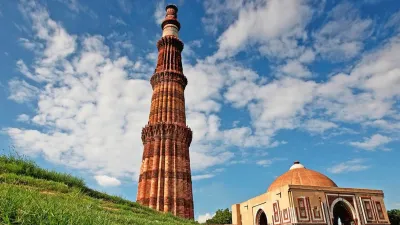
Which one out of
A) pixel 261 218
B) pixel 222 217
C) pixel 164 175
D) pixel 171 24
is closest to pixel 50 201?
pixel 164 175

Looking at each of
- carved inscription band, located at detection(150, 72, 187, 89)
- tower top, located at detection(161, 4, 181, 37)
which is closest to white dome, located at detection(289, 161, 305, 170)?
carved inscription band, located at detection(150, 72, 187, 89)

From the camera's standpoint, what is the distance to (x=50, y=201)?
18.7 feet

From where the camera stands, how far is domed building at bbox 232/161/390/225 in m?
19.8

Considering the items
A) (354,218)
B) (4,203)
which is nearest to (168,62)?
(354,218)

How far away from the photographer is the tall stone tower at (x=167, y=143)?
80.1 ft

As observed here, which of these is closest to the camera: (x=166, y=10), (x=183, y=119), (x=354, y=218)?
(x=354, y=218)

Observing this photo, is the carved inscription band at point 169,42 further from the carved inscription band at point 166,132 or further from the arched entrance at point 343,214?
the arched entrance at point 343,214

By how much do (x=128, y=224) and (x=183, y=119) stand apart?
68.4ft

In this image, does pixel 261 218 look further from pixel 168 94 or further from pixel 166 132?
pixel 168 94

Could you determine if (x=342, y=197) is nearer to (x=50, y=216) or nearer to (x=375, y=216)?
(x=375, y=216)

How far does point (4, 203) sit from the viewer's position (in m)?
4.28

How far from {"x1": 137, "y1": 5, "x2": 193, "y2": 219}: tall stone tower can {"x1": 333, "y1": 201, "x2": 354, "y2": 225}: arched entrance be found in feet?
39.9

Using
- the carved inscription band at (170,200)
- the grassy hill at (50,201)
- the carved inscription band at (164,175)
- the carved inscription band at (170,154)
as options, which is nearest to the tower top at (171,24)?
the carved inscription band at (170,154)

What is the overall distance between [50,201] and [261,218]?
836 inches
